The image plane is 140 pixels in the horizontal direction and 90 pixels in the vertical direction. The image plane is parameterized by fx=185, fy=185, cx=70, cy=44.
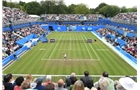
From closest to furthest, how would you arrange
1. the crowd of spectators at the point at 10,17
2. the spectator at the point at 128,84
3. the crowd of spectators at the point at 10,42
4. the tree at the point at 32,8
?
1. the spectator at the point at 128,84
2. the crowd of spectators at the point at 10,42
3. the crowd of spectators at the point at 10,17
4. the tree at the point at 32,8

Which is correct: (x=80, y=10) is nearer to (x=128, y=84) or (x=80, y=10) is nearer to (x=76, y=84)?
(x=128, y=84)

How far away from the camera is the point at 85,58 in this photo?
954 inches

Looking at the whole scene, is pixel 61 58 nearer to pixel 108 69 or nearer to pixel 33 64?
pixel 33 64

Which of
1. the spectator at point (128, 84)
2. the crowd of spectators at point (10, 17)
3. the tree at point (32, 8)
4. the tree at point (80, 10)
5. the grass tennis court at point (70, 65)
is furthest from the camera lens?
the tree at point (80, 10)

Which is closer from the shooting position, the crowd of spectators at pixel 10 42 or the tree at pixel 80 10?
the crowd of spectators at pixel 10 42

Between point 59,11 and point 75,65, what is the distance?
8238cm

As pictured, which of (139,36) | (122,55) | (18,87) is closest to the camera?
(139,36)

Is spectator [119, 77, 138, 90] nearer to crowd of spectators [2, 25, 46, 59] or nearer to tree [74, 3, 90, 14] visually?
crowd of spectators [2, 25, 46, 59]

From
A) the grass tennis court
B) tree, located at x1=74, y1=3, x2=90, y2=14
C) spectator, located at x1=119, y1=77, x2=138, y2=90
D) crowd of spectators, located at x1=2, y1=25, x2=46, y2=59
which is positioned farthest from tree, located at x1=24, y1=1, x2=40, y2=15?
spectator, located at x1=119, y1=77, x2=138, y2=90

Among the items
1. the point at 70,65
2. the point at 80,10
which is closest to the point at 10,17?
the point at 70,65

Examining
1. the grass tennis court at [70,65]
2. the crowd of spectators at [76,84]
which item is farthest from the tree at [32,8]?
the crowd of spectators at [76,84]

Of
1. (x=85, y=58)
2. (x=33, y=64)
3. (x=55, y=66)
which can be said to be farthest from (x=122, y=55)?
(x=33, y=64)

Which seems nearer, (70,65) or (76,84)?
(76,84)

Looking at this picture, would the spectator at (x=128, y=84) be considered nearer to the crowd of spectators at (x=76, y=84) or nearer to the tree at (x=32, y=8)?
the crowd of spectators at (x=76, y=84)
